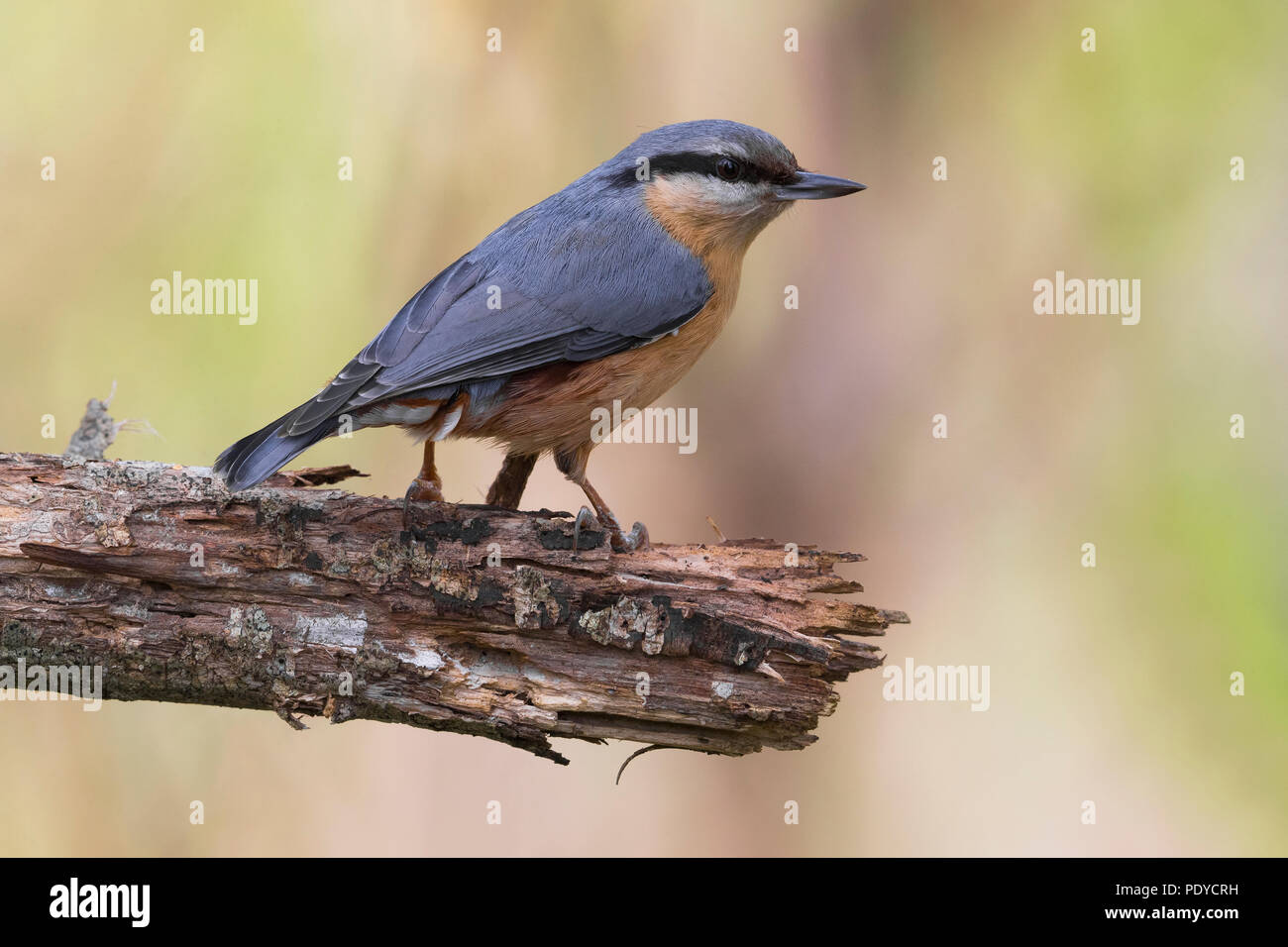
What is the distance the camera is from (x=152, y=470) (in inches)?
122

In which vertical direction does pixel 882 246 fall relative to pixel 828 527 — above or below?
above

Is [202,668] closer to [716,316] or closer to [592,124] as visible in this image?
[716,316]

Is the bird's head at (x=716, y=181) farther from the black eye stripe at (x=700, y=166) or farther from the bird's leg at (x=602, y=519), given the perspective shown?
the bird's leg at (x=602, y=519)

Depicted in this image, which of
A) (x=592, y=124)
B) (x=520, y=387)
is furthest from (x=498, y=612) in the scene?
(x=592, y=124)

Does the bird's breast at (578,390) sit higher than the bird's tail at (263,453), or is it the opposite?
the bird's breast at (578,390)

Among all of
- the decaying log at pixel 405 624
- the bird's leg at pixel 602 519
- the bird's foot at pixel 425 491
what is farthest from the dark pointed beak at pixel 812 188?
the bird's foot at pixel 425 491

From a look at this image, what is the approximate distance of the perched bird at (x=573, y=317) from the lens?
307 centimetres

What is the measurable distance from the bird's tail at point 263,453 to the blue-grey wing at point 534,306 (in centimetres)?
3

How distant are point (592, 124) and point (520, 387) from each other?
212cm

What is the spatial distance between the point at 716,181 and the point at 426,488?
137 cm

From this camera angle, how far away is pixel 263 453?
9.46 ft

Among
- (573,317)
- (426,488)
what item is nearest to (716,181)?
(573,317)

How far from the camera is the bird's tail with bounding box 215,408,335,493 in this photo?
2842mm

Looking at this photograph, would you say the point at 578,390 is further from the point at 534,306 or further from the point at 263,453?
the point at 263,453
